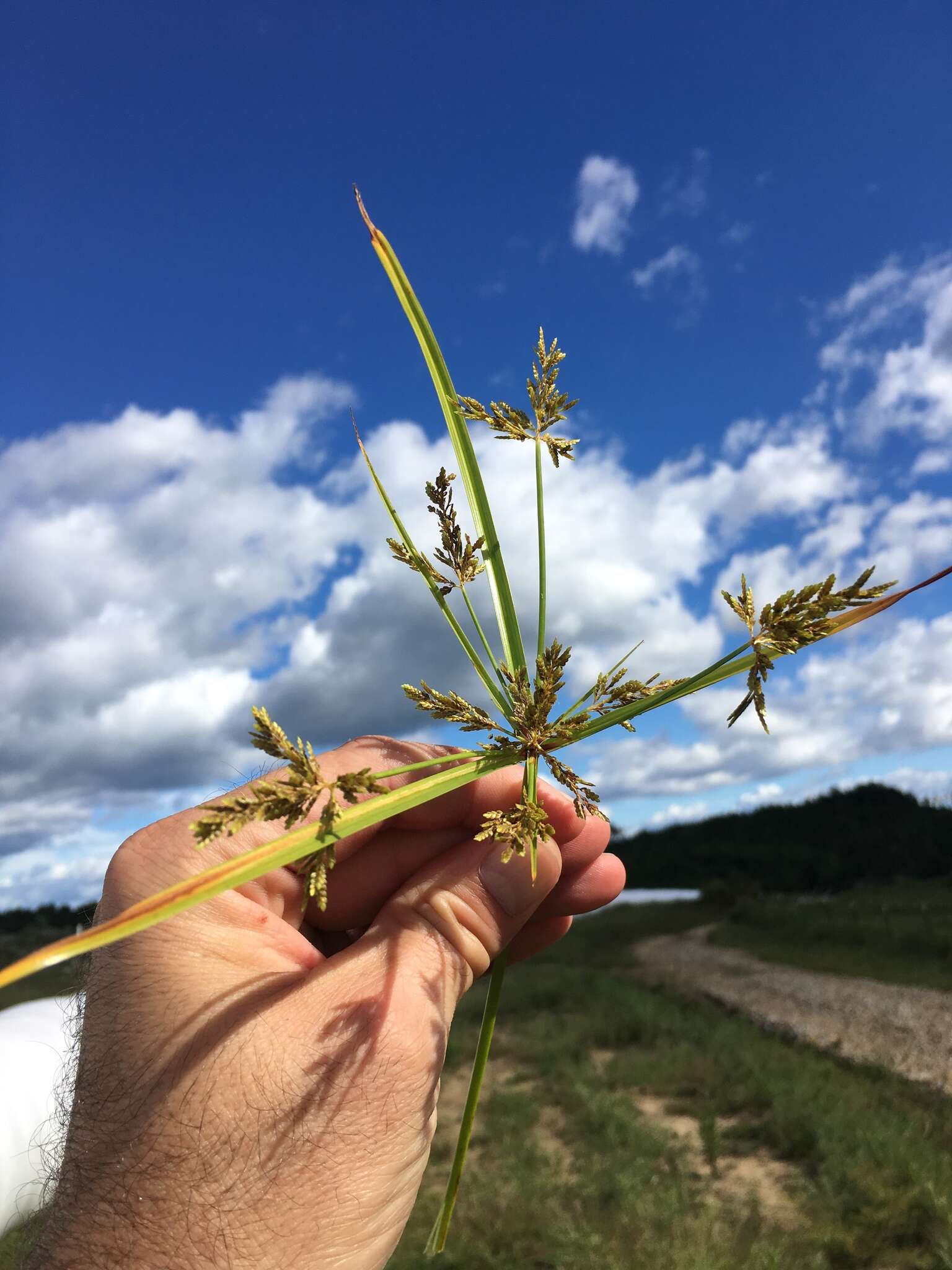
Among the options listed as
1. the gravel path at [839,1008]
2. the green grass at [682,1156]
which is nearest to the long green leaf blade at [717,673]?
the green grass at [682,1156]

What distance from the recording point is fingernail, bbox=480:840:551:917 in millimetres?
1923

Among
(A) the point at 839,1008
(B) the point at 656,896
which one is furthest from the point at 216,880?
(B) the point at 656,896

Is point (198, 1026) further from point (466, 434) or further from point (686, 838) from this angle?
point (686, 838)

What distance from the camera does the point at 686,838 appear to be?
20078 mm

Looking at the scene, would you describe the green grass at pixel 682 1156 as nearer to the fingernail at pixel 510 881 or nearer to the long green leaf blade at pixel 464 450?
the fingernail at pixel 510 881

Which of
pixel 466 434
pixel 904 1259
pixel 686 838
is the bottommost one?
pixel 904 1259

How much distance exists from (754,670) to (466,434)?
0.87m

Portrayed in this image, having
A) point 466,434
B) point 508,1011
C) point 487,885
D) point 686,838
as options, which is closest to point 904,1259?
point 487,885

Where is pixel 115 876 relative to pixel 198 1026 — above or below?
above

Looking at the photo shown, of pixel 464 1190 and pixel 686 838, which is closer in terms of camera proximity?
pixel 464 1190

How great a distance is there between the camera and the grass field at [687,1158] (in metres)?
4.59

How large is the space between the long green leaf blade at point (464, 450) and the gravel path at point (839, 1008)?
6.79 m

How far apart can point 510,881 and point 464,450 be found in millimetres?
984

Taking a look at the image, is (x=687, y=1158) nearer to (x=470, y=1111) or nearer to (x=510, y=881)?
(x=470, y=1111)
